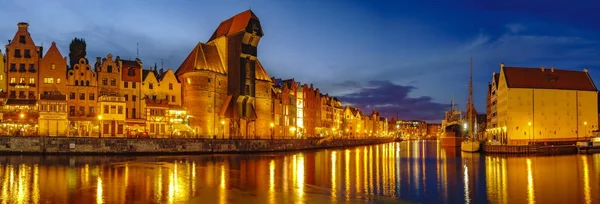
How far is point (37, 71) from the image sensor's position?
250ft

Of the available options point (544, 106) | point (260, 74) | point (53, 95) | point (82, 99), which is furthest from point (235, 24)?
point (544, 106)

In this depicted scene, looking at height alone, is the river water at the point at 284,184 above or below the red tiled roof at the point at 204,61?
below

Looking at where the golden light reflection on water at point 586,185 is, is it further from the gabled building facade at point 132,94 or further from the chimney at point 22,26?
the chimney at point 22,26

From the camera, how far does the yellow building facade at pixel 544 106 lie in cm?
9100

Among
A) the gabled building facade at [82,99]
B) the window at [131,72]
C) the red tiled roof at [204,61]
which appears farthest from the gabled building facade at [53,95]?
the red tiled roof at [204,61]

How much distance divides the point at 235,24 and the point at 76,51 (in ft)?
91.8

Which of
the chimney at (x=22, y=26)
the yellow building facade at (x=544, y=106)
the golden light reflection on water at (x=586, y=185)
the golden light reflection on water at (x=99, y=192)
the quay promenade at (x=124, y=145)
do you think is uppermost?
the chimney at (x=22, y=26)

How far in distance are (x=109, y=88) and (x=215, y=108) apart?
17920 mm

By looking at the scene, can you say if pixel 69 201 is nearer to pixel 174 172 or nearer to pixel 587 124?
pixel 174 172

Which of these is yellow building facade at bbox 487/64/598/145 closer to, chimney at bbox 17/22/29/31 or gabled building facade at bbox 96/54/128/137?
gabled building facade at bbox 96/54/128/137

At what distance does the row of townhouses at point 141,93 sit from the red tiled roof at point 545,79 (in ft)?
153

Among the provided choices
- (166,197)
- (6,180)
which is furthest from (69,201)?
(6,180)

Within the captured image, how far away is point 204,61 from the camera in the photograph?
87812 mm

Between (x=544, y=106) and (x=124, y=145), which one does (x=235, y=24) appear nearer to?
(x=124, y=145)
